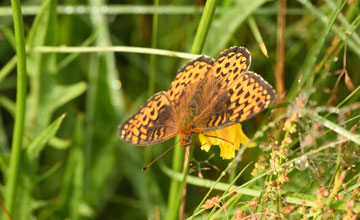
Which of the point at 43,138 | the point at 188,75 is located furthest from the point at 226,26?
the point at 43,138

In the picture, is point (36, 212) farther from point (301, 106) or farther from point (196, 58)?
point (301, 106)

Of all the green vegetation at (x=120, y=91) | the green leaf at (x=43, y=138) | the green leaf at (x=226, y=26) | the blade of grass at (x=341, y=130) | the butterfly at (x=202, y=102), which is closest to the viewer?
A: the blade of grass at (x=341, y=130)

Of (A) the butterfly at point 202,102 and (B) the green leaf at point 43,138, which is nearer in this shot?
(A) the butterfly at point 202,102

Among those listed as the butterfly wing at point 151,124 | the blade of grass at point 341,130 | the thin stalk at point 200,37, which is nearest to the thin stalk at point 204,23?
the thin stalk at point 200,37

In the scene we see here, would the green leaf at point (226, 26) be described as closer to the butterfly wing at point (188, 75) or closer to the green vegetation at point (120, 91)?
the green vegetation at point (120, 91)

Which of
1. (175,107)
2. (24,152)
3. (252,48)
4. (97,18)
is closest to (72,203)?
(24,152)

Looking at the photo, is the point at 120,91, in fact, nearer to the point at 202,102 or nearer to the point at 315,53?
the point at 202,102
